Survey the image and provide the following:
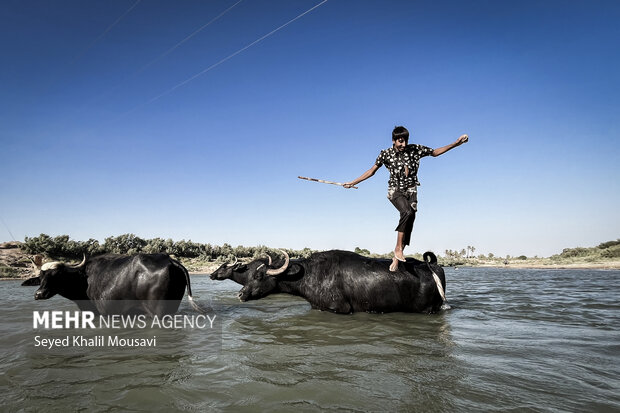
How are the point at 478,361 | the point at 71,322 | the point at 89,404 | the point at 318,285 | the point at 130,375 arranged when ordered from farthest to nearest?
the point at 318,285 < the point at 71,322 < the point at 478,361 < the point at 130,375 < the point at 89,404

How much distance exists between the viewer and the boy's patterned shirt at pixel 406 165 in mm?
6816

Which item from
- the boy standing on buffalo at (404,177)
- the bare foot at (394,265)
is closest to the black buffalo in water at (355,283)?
the bare foot at (394,265)

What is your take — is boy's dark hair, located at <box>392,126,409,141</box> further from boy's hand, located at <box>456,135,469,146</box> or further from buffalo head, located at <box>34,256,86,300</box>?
buffalo head, located at <box>34,256,86,300</box>

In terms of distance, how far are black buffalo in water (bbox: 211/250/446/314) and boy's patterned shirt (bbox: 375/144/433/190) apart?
202cm

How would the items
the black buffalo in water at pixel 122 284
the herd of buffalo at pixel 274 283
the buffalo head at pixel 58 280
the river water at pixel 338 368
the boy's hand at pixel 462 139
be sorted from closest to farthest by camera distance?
the river water at pixel 338 368 < the boy's hand at pixel 462 139 < the black buffalo in water at pixel 122 284 < the herd of buffalo at pixel 274 283 < the buffalo head at pixel 58 280

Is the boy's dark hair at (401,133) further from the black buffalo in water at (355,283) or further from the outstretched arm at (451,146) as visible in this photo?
the black buffalo in water at (355,283)

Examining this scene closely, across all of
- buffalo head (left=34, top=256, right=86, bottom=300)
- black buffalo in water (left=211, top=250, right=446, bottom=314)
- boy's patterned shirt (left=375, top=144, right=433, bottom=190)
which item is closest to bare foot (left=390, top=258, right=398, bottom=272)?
black buffalo in water (left=211, top=250, right=446, bottom=314)

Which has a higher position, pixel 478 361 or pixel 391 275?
pixel 391 275

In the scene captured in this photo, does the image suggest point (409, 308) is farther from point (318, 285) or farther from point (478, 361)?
point (478, 361)

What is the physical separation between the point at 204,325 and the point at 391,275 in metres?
4.00

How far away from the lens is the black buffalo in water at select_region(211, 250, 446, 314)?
7.54m

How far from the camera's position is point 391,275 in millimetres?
7582

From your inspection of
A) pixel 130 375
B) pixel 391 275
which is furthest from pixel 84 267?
pixel 391 275

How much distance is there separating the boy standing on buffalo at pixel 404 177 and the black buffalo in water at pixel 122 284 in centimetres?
446
